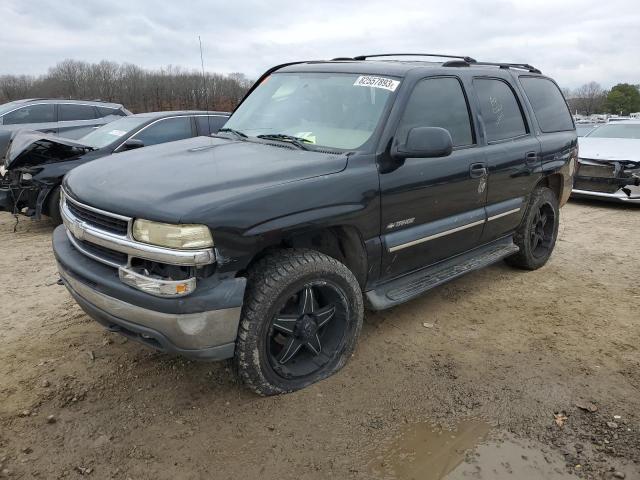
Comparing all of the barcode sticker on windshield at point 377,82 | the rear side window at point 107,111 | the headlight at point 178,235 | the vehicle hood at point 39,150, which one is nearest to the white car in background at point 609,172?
the barcode sticker on windshield at point 377,82

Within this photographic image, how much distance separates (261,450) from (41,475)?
102cm

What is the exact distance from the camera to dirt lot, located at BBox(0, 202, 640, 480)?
99.5 inches

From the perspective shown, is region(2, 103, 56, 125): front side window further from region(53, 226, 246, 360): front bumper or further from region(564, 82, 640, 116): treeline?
region(564, 82, 640, 116): treeline

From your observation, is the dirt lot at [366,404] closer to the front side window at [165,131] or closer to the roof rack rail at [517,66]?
the roof rack rail at [517,66]

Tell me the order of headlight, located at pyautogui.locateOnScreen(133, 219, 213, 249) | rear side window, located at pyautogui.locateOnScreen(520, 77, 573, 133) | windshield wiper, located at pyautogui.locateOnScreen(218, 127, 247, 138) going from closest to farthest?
headlight, located at pyautogui.locateOnScreen(133, 219, 213, 249) → windshield wiper, located at pyautogui.locateOnScreen(218, 127, 247, 138) → rear side window, located at pyautogui.locateOnScreen(520, 77, 573, 133)

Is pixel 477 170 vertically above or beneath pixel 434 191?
above

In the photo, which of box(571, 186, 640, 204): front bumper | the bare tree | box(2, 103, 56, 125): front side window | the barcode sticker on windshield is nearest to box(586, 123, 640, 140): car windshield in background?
box(571, 186, 640, 204): front bumper

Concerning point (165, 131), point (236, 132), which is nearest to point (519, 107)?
point (236, 132)

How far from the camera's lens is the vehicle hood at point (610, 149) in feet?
28.8

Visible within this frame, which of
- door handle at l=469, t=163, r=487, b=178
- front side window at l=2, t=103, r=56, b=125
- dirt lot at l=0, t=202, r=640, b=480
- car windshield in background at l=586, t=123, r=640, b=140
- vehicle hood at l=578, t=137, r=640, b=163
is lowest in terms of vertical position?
dirt lot at l=0, t=202, r=640, b=480

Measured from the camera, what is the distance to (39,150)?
21.5ft

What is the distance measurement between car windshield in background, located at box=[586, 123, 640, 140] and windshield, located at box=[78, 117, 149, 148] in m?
8.88

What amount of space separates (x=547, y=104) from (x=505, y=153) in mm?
1355

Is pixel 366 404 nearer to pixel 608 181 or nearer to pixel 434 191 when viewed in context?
pixel 434 191
